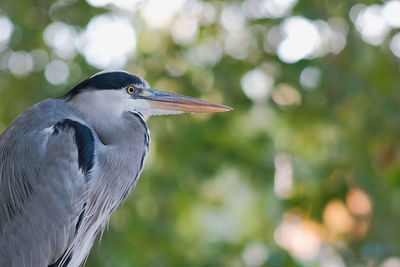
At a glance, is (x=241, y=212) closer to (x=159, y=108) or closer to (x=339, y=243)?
(x=339, y=243)

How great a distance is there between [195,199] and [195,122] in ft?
1.66

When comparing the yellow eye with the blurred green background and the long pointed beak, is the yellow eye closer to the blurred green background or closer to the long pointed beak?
the long pointed beak

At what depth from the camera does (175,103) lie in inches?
94.5

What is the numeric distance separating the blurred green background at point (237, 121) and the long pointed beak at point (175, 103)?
1516 mm

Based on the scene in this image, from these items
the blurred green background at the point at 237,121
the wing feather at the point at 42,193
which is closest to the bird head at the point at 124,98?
the wing feather at the point at 42,193

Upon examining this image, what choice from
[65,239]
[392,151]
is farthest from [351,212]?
[65,239]

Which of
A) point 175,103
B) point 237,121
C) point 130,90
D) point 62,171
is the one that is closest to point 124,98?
point 130,90

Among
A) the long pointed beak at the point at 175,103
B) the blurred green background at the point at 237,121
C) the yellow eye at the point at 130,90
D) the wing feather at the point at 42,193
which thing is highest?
the yellow eye at the point at 130,90

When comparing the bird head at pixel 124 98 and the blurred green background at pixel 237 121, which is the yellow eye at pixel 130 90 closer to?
the bird head at pixel 124 98

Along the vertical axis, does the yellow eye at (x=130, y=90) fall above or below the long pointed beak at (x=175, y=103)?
above

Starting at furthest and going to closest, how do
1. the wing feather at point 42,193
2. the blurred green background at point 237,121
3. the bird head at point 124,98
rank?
the blurred green background at point 237,121 → the bird head at point 124,98 → the wing feather at point 42,193

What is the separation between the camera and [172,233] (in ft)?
13.1

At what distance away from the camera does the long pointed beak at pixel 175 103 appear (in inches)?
93.4

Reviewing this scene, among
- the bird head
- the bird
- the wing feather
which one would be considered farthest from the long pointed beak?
the wing feather
